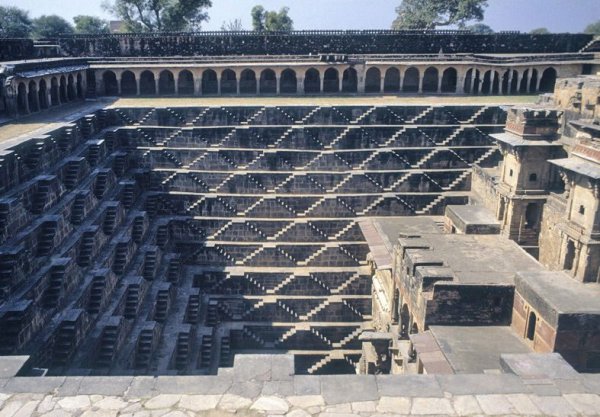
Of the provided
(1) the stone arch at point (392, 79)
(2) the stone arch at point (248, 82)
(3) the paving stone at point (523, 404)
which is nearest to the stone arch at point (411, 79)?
(1) the stone arch at point (392, 79)

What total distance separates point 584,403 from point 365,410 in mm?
2066

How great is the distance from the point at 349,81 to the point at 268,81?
4211mm

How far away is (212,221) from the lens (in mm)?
18484

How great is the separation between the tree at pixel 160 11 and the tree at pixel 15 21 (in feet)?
64.7

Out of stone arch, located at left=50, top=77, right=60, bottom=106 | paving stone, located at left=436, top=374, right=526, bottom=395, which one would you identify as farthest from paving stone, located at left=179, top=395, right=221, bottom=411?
stone arch, located at left=50, top=77, right=60, bottom=106

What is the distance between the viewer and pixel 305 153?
19.6 metres

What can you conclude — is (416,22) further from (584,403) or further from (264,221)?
(584,403)

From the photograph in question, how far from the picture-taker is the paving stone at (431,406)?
5.04m

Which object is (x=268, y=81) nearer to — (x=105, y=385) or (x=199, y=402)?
(x=105, y=385)

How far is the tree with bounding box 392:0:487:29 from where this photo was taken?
46.2 metres

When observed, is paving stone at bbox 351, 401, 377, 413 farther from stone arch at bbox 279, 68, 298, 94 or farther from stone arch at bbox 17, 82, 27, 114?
stone arch at bbox 279, 68, 298, 94

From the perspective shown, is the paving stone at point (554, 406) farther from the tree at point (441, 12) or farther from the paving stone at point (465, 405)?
the tree at point (441, 12)

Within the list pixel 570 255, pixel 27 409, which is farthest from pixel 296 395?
pixel 570 255

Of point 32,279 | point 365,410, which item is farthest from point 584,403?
point 32,279
